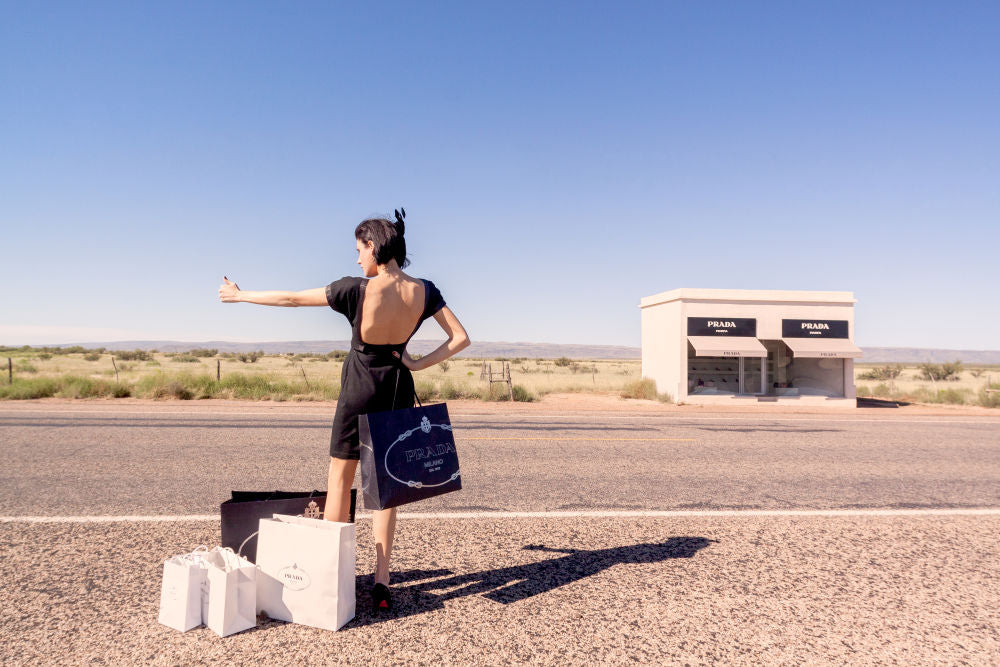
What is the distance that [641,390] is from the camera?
78.1 feet

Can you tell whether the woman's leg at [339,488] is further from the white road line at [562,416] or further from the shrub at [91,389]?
the shrub at [91,389]

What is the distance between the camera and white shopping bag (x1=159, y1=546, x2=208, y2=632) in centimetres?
275

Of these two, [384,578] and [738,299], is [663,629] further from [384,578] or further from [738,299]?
[738,299]

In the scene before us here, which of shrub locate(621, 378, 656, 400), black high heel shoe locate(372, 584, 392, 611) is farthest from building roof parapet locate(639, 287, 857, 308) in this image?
black high heel shoe locate(372, 584, 392, 611)

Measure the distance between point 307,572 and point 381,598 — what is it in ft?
1.44

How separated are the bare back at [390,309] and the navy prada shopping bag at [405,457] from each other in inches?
15.6

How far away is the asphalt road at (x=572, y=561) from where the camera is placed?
2.67 meters

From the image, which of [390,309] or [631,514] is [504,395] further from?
[390,309]

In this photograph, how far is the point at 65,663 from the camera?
8.03 feet

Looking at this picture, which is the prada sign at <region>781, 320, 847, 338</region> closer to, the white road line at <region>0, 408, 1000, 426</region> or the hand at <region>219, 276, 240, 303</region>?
the white road line at <region>0, 408, 1000, 426</region>

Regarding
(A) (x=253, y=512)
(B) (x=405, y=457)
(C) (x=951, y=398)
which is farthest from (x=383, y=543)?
(C) (x=951, y=398)

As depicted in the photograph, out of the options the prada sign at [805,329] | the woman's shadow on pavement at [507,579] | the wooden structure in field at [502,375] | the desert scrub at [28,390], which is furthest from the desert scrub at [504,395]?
the woman's shadow on pavement at [507,579]

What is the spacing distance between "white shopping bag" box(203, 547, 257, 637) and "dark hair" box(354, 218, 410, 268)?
1628 mm

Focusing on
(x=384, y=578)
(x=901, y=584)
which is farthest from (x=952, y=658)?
(x=384, y=578)
